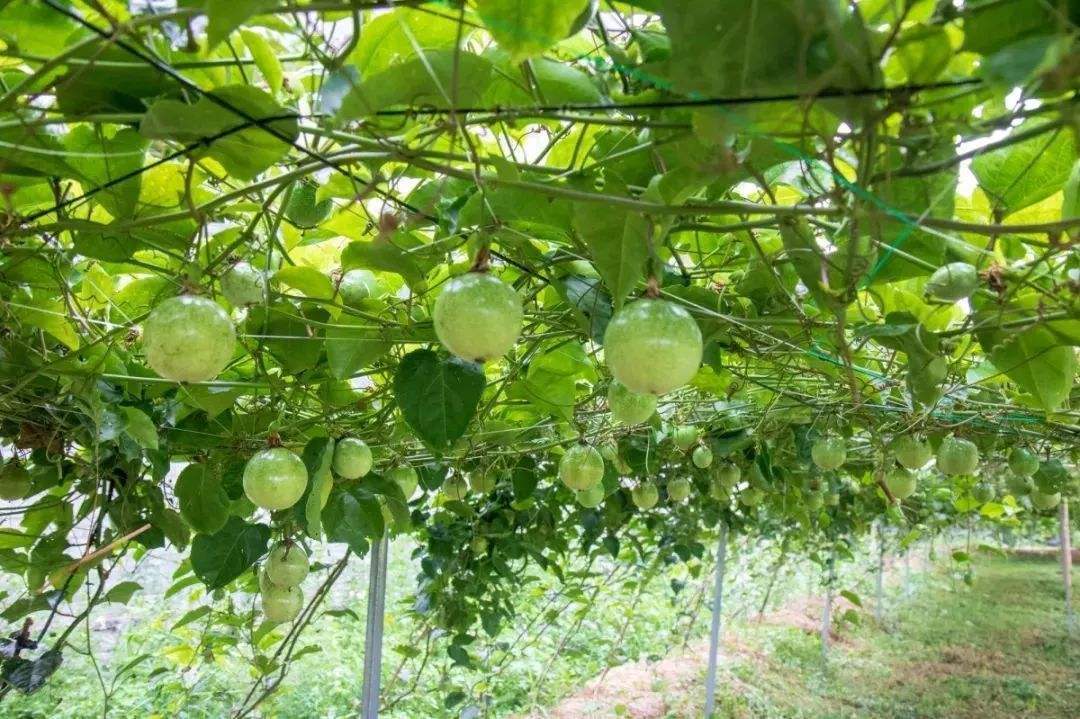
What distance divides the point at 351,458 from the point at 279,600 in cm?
48

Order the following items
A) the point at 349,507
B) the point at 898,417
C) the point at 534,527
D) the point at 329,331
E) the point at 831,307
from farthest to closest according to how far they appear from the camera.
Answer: the point at 534,527, the point at 898,417, the point at 349,507, the point at 329,331, the point at 831,307

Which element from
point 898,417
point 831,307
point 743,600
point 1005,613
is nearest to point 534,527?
point 898,417

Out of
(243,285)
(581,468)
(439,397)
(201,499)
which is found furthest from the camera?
(581,468)

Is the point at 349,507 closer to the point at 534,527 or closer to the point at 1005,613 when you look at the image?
the point at 534,527

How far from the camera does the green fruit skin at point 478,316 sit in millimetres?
914

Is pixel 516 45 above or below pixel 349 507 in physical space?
above

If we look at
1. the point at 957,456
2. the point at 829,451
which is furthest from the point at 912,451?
the point at 829,451

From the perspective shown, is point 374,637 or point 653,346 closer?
point 653,346

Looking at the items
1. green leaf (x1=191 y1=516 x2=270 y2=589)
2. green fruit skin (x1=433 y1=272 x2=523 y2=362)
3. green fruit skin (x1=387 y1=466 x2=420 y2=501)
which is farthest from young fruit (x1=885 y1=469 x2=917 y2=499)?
green fruit skin (x1=433 y1=272 x2=523 y2=362)

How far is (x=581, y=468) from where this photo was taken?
241 centimetres

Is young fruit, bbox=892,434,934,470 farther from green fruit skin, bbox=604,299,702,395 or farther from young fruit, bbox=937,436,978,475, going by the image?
green fruit skin, bbox=604,299,702,395

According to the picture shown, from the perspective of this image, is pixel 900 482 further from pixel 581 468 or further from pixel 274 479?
pixel 274 479

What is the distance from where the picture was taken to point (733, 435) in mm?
3014

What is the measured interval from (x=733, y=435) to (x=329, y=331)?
1.89m
